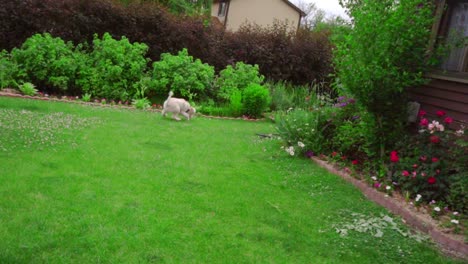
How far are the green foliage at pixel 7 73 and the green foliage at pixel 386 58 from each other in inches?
301

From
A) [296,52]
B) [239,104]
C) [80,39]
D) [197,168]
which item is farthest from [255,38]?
[197,168]

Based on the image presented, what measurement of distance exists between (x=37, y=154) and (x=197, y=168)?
2029mm

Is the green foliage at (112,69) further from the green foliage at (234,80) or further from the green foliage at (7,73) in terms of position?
the green foliage at (234,80)

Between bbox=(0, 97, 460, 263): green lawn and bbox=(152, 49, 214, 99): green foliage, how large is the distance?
153 inches

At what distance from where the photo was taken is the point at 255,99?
1012 cm

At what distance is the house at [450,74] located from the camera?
514 cm

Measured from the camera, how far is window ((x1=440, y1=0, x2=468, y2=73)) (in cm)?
530

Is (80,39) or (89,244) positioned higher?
(80,39)

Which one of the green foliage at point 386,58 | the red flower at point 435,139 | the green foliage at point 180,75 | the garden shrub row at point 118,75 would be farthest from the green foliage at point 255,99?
the red flower at point 435,139

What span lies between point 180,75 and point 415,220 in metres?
7.68

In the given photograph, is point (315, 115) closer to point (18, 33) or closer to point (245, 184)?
point (245, 184)

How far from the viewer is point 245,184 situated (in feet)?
16.1

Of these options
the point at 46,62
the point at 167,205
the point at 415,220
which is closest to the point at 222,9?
the point at 46,62

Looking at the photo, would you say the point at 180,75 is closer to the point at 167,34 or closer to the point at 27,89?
the point at 167,34
